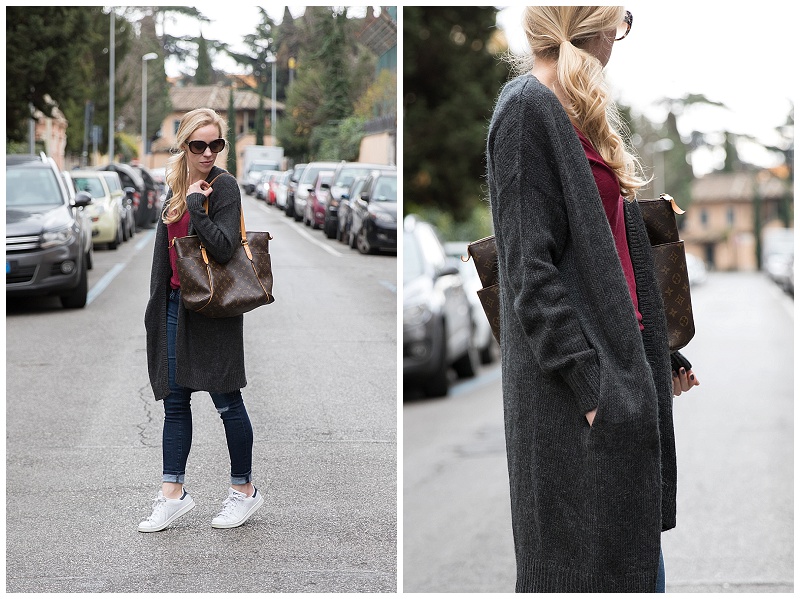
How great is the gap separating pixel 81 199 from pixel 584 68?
2.63 m

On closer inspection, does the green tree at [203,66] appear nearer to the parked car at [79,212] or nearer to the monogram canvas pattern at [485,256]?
the parked car at [79,212]

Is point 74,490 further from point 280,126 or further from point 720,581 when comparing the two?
point 720,581

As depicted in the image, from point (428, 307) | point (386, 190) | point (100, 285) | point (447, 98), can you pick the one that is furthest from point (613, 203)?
point (447, 98)

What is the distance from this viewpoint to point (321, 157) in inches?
168

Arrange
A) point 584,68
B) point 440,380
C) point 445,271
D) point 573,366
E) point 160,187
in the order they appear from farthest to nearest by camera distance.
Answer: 1. point 440,380
2. point 445,271
3. point 160,187
4. point 584,68
5. point 573,366

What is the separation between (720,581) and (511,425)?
3.46 m

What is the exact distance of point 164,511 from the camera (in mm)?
3816

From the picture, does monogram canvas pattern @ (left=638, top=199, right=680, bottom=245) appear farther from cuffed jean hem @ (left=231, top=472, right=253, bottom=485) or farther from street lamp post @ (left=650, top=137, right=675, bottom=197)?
street lamp post @ (left=650, top=137, right=675, bottom=197)

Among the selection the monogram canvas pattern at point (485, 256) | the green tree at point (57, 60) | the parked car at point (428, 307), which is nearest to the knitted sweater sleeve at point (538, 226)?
the monogram canvas pattern at point (485, 256)

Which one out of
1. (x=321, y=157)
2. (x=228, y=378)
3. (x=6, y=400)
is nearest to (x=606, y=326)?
(x=228, y=378)

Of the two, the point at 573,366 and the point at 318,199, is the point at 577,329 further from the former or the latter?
the point at 318,199

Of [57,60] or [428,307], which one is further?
[428,307]

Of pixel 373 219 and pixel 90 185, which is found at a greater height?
pixel 90 185

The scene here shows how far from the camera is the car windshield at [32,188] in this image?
423cm
